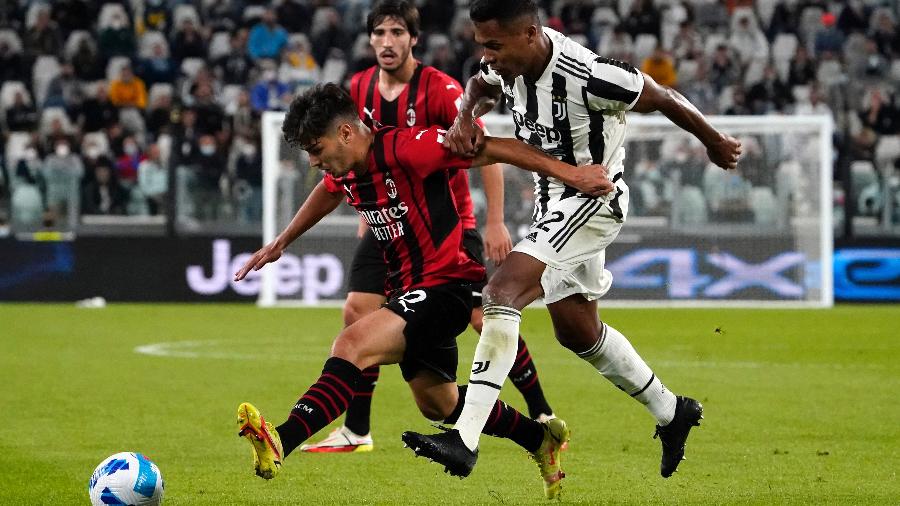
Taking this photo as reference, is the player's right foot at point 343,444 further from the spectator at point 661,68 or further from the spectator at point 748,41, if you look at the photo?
the spectator at point 748,41

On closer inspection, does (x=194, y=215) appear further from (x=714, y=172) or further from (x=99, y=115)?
(x=714, y=172)

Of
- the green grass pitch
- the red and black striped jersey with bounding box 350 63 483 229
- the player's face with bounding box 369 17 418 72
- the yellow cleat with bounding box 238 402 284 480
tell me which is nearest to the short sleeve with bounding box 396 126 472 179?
the yellow cleat with bounding box 238 402 284 480

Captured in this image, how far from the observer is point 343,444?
7.03 metres

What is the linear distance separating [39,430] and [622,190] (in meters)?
3.52

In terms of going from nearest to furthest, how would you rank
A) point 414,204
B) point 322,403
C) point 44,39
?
point 322,403
point 414,204
point 44,39

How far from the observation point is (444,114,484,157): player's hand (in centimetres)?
523

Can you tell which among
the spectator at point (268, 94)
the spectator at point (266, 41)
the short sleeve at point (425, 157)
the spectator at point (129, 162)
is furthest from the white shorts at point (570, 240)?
the spectator at point (266, 41)

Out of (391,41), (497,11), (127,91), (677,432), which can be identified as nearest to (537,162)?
(497,11)

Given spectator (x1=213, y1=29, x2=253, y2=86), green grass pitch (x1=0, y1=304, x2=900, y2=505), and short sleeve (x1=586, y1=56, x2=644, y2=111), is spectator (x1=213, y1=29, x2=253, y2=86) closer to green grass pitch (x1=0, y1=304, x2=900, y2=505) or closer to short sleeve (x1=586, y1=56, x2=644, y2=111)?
green grass pitch (x1=0, y1=304, x2=900, y2=505)

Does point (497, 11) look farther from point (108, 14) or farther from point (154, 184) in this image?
point (108, 14)

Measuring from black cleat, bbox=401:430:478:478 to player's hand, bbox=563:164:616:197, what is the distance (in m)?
1.02

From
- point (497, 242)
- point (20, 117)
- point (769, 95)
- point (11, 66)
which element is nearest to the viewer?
point (497, 242)

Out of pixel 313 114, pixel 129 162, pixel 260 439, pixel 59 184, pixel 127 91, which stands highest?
pixel 313 114

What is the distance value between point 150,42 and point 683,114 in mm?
16791
